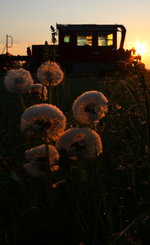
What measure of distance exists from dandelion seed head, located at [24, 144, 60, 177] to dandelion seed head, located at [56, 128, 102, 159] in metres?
0.03

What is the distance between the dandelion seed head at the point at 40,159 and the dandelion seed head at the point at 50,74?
725 millimetres

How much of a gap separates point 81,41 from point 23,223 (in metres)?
20.2

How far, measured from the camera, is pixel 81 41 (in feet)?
68.4

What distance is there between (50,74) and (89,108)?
56cm

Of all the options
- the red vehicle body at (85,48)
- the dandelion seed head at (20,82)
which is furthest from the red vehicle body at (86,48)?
the dandelion seed head at (20,82)

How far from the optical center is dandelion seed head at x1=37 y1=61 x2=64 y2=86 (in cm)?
199

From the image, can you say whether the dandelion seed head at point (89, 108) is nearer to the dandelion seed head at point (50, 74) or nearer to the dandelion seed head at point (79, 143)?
the dandelion seed head at point (79, 143)

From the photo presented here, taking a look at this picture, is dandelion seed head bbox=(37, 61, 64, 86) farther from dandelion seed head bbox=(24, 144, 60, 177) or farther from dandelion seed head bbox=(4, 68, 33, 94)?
dandelion seed head bbox=(24, 144, 60, 177)

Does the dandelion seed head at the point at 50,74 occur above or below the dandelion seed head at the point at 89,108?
above

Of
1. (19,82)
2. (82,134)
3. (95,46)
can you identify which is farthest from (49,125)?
(95,46)

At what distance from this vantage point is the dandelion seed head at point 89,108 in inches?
59.5

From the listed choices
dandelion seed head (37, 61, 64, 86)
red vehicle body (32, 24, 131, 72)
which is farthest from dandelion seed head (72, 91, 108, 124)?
red vehicle body (32, 24, 131, 72)

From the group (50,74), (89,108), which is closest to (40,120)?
(89,108)

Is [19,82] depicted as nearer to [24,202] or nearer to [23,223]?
[24,202]
